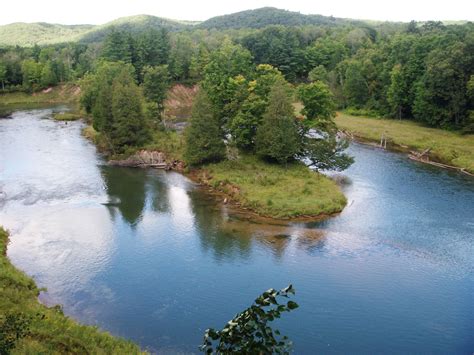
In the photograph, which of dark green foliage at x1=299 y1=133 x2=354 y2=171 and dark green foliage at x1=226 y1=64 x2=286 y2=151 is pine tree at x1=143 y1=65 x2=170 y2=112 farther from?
dark green foliage at x1=299 y1=133 x2=354 y2=171

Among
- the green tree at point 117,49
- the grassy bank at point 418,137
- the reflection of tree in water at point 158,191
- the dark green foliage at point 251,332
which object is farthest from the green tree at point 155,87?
the dark green foliage at point 251,332

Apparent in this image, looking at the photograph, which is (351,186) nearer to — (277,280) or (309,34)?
(277,280)

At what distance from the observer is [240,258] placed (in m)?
34.2

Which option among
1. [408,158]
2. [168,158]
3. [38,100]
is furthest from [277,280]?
[38,100]

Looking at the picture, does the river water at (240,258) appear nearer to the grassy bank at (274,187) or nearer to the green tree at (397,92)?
the grassy bank at (274,187)

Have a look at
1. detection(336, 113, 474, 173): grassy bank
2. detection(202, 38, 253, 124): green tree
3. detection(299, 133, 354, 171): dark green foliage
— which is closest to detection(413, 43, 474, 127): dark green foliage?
detection(336, 113, 474, 173): grassy bank

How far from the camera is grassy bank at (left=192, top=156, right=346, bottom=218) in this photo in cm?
4159

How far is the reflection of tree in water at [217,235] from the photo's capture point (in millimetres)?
35344

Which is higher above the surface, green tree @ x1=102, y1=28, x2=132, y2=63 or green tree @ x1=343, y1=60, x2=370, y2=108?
green tree @ x1=102, y1=28, x2=132, y2=63

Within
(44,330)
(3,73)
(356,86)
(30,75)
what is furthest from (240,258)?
(3,73)

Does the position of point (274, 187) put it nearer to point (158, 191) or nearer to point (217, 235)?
point (217, 235)

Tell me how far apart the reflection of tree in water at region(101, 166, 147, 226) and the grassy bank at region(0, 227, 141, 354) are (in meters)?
13.4

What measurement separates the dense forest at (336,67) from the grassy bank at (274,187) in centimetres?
900

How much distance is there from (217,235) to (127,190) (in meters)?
15.3
